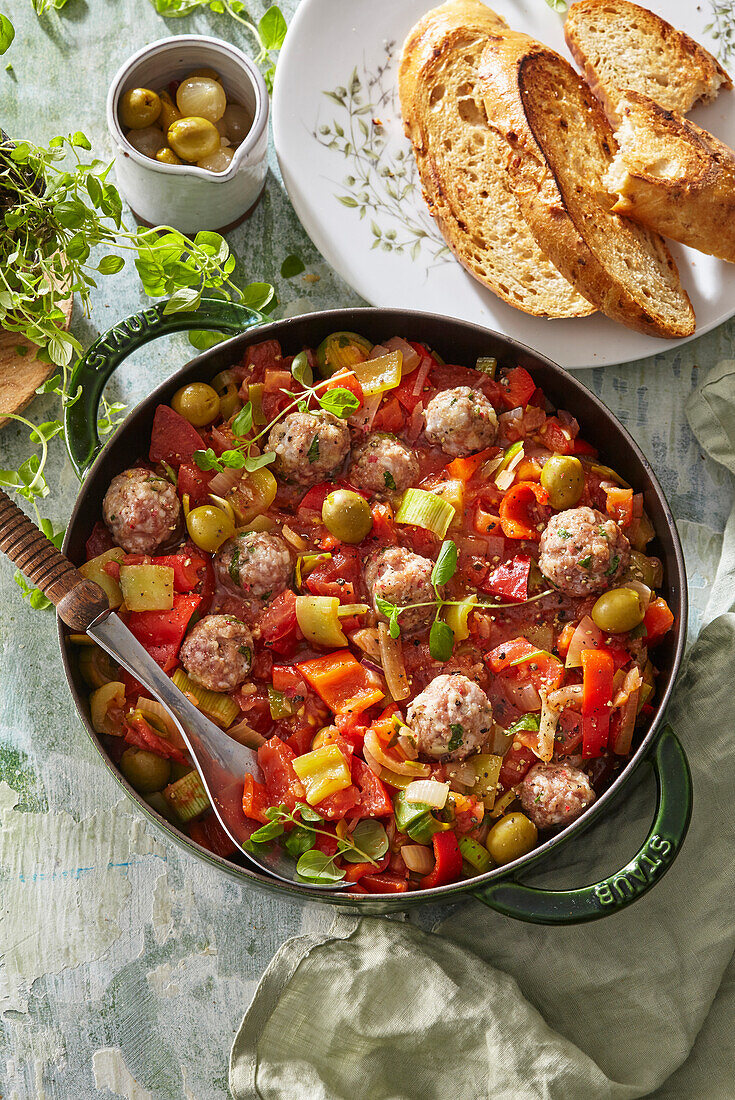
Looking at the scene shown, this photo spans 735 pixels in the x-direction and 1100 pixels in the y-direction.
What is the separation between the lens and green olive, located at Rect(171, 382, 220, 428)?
381 cm

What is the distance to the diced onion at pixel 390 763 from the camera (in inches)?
138

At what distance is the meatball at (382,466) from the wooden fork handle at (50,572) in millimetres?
1095

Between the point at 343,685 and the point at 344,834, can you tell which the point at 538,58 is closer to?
the point at 343,685

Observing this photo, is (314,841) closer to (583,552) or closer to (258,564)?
(258,564)

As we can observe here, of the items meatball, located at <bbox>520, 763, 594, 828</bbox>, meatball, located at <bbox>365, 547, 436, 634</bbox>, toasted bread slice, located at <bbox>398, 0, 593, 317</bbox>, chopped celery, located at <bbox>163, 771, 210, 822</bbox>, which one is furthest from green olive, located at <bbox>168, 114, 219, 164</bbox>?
meatball, located at <bbox>520, 763, 594, 828</bbox>

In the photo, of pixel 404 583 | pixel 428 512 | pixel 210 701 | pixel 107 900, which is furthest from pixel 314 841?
pixel 428 512

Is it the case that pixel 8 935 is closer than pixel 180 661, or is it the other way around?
pixel 180 661

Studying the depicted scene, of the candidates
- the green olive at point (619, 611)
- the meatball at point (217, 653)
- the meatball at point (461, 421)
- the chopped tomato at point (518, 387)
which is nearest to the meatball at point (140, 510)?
the meatball at point (217, 653)

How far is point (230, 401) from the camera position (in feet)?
12.9

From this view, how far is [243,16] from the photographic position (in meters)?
4.59

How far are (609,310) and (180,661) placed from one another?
7.48 feet

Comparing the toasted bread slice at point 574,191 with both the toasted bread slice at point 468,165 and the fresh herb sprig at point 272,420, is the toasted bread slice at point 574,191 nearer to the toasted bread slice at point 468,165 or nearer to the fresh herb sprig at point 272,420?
the toasted bread slice at point 468,165

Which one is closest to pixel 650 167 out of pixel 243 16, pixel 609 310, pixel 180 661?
pixel 609 310

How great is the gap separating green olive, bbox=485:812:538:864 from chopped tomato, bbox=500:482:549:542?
107 cm
